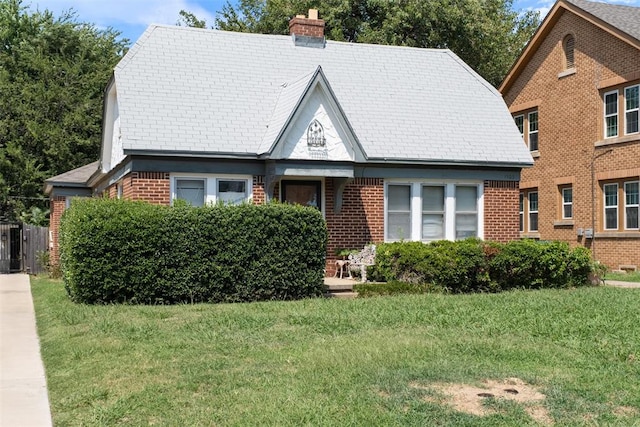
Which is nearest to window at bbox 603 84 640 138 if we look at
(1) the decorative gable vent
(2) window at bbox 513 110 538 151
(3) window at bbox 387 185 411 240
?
(2) window at bbox 513 110 538 151

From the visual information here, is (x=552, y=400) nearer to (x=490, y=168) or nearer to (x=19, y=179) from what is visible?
(x=490, y=168)

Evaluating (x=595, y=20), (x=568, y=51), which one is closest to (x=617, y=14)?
(x=595, y=20)

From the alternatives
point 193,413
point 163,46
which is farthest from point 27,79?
point 193,413

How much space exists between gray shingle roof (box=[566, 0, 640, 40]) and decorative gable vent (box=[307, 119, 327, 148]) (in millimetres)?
11418

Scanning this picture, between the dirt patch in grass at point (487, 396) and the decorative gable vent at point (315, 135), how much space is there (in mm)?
10798

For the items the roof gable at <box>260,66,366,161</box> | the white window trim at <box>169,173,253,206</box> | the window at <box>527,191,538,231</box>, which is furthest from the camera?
the window at <box>527,191,538,231</box>

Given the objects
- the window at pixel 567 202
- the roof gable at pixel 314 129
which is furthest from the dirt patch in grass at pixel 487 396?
the window at pixel 567 202

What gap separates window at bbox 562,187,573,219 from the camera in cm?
2644

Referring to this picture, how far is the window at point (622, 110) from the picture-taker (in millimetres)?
23484

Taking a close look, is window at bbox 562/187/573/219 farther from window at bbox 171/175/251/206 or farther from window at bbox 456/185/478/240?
window at bbox 171/175/251/206

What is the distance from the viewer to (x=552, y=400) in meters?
6.53

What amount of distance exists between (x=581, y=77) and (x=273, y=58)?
11528 millimetres

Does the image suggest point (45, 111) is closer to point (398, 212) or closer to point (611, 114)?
point (398, 212)

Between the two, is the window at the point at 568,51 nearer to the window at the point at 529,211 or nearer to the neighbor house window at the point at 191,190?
the window at the point at 529,211
